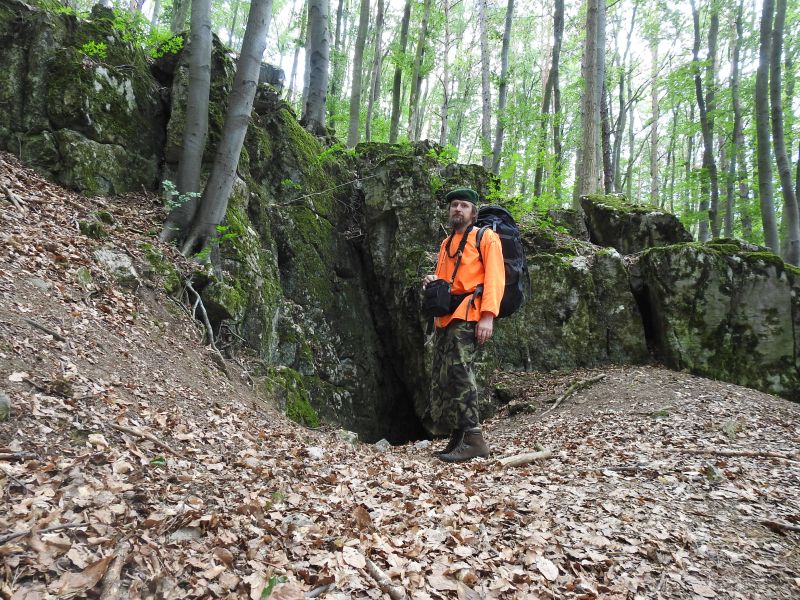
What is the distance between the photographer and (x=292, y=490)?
3.15 meters

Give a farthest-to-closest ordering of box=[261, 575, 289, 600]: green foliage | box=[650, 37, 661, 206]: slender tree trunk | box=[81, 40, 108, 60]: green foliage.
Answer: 1. box=[650, 37, 661, 206]: slender tree trunk
2. box=[81, 40, 108, 60]: green foliage
3. box=[261, 575, 289, 600]: green foliage

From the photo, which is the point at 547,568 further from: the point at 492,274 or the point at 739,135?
the point at 739,135

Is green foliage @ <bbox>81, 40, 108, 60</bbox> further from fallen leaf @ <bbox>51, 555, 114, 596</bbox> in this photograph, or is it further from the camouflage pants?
fallen leaf @ <bbox>51, 555, 114, 596</bbox>

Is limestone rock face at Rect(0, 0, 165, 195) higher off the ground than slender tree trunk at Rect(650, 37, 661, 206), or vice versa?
slender tree trunk at Rect(650, 37, 661, 206)

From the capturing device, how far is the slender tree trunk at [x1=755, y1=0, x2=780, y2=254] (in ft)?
34.1

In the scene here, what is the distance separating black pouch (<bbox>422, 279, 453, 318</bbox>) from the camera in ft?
15.6

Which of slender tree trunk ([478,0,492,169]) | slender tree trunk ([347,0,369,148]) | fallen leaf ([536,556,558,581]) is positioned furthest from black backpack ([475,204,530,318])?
slender tree trunk ([478,0,492,169])

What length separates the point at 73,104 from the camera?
252 inches

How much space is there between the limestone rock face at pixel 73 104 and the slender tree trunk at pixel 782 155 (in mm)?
12914

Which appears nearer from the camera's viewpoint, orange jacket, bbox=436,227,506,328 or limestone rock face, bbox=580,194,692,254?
orange jacket, bbox=436,227,506,328

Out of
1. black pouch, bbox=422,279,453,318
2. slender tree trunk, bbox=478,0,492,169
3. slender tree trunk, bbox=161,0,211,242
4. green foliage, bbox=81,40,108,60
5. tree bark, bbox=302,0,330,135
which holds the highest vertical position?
slender tree trunk, bbox=478,0,492,169

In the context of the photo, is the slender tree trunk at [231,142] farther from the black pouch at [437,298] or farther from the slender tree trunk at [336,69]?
the slender tree trunk at [336,69]

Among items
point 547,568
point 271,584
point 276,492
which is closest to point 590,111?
point 547,568

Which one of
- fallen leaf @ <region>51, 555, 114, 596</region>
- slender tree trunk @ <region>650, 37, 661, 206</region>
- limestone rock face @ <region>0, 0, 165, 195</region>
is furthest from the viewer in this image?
slender tree trunk @ <region>650, 37, 661, 206</region>
